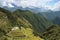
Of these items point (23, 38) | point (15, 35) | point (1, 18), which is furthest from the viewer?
point (1, 18)

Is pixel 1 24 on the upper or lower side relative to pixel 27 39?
lower

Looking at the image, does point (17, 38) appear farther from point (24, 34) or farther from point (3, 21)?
point (3, 21)

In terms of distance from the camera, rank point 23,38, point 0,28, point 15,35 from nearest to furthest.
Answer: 1. point 23,38
2. point 15,35
3. point 0,28

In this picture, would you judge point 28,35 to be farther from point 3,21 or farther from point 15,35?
point 3,21

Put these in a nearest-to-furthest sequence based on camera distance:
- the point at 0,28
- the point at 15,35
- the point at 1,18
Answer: the point at 15,35
the point at 0,28
the point at 1,18

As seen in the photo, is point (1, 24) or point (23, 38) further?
point (1, 24)

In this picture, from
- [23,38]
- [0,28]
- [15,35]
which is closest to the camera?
[23,38]

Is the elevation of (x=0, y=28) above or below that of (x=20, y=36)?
below

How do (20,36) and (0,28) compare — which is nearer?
(20,36)

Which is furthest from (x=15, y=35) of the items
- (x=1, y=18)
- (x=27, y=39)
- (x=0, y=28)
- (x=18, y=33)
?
(x=1, y=18)
